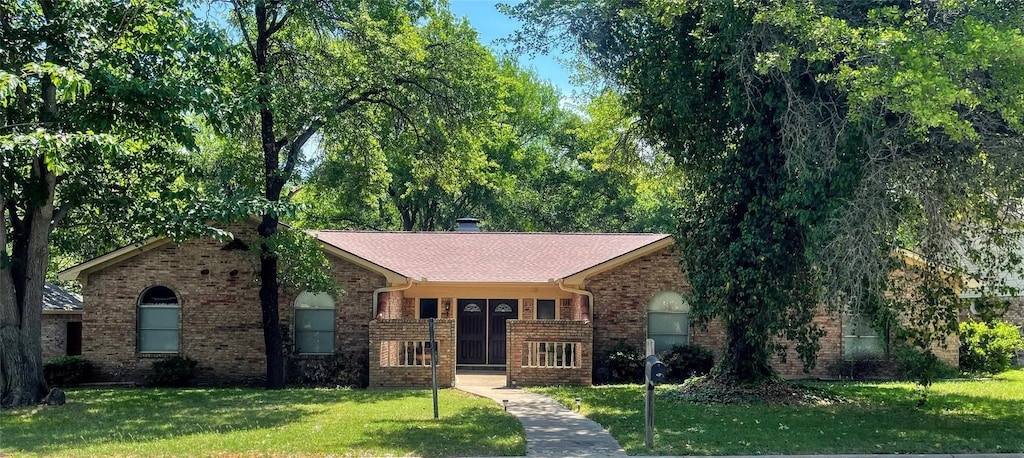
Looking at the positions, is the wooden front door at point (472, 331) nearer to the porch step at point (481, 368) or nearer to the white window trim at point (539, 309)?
the porch step at point (481, 368)

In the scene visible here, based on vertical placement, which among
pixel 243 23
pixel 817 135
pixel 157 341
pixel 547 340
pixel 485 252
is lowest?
pixel 157 341

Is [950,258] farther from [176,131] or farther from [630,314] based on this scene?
[176,131]

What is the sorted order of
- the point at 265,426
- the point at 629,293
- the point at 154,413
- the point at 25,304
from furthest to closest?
the point at 629,293
the point at 25,304
the point at 154,413
the point at 265,426

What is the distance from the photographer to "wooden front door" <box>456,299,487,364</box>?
23266mm

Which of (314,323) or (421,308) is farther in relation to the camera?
(421,308)

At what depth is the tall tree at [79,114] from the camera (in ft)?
42.9

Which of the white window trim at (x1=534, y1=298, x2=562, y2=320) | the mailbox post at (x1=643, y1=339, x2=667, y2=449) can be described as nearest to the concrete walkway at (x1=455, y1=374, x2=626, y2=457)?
the mailbox post at (x1=643, y1=339, x2=667, y2=449)

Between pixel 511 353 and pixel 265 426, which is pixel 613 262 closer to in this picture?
pixel 511 353

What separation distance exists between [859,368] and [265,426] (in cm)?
1487

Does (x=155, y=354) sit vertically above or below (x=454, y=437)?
above

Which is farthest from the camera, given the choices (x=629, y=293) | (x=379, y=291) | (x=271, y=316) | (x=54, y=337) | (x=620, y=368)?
(x=54, y=337)

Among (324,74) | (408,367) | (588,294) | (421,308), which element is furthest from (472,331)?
(324,74)

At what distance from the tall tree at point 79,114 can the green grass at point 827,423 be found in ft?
28.1

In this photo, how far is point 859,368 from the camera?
20406 millimetres
